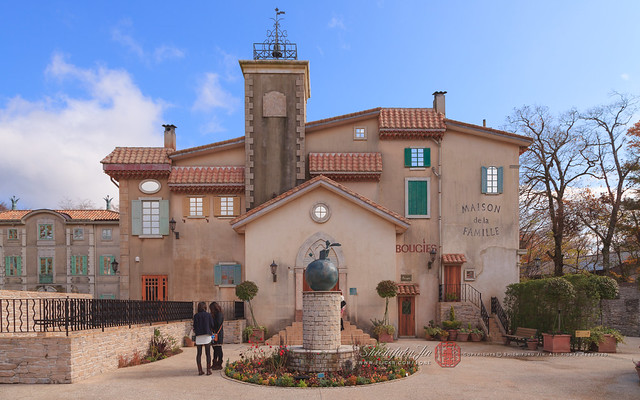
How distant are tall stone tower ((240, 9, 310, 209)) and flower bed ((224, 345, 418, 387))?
10869 millimetres

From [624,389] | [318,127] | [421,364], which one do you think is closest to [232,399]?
[421,364]

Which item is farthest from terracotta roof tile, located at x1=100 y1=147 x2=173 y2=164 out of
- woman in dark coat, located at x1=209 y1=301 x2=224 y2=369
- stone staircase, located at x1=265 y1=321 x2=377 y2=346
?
woman in dark coat, located at x1=209 y1=301 x2=224 y2=369

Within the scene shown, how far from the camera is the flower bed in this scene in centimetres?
1195

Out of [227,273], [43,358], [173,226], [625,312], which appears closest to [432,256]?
[227,273]

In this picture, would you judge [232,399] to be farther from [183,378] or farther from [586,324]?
[586,324]

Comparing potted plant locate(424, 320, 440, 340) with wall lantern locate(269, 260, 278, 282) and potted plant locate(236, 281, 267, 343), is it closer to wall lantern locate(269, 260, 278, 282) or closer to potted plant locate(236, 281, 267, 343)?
wall lantern locate(269, 260, 278, 282)

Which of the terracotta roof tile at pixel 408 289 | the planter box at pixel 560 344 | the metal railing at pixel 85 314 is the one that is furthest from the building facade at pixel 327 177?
the metal railing at pixel 85 314

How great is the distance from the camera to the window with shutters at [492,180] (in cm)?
2391

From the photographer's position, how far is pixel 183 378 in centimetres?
1262

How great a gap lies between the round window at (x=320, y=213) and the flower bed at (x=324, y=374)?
8.19 m

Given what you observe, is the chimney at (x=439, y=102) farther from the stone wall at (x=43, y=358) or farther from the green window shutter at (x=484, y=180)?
the stone wall at (x=43, y=358)

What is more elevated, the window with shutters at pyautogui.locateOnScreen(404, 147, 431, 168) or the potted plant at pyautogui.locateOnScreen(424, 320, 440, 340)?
the window with shutters at pyautogui.locateOnScreen(404, 147, 431, 168)

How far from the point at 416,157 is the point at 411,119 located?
1780 millimetres

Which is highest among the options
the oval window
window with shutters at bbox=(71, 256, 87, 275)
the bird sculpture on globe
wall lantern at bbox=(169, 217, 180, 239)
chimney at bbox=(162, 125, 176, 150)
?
chimney at bbox=(162, 125, 176, 150)
